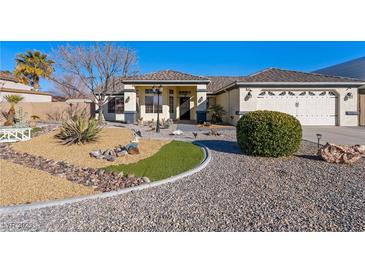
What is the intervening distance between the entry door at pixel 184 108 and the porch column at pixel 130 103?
5.04 metres

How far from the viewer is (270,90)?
54.7 feet

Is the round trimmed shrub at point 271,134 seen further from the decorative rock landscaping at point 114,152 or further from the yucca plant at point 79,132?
the yucca plant at point 79,132

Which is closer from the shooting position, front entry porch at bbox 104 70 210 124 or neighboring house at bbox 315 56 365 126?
front entry porch at bbox 104 70 210 124

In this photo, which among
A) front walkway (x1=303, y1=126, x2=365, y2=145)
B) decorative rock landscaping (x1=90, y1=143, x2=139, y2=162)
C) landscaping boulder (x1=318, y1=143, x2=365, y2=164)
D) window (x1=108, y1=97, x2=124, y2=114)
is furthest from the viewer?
window (x1=108, y1=97, x2=124, y2=114)

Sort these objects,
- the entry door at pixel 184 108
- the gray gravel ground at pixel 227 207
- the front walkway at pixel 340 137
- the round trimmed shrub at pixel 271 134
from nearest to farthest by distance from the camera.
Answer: the gray gravel ground at pixel 227 207, the round trimmed shrub at pixel 271 134, the front walkway at pixel 340 137, the entry door at pixel 184 108

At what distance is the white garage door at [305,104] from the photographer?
16.7 m

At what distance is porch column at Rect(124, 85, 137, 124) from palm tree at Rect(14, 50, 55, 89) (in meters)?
20.7

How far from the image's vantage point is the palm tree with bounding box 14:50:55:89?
32.3 meters

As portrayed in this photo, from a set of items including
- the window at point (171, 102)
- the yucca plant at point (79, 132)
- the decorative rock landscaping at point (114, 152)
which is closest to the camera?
the decorative rock landscaping at point (114, 152)

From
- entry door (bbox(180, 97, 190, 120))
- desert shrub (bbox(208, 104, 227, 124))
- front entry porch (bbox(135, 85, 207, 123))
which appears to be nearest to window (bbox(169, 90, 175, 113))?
front entry porch (bbox(135, 85, 207, 123))

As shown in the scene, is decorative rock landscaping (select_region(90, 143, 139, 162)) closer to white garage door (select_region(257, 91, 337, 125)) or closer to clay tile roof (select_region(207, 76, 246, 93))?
white garage door (select_region(257, 91, 337, 125))

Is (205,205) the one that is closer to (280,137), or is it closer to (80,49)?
(280,137)

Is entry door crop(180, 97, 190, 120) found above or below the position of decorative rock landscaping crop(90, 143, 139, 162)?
above

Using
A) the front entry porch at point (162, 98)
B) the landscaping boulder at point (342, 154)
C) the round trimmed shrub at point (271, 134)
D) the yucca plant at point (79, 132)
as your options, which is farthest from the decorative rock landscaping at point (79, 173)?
the front entry porch at point (162, 98)
